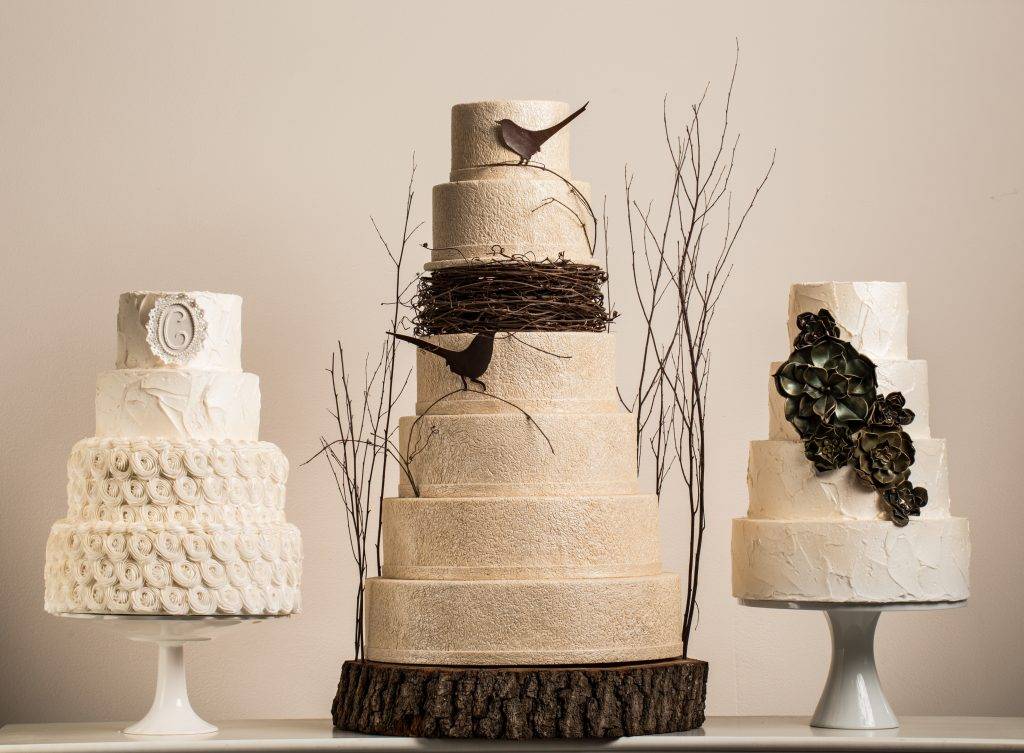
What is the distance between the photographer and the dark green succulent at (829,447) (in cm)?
261

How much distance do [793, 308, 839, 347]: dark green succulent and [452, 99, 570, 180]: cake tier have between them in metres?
0.53

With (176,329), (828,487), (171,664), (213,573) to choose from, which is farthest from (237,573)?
(828,487)

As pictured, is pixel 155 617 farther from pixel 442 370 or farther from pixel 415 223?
pixel 415 223

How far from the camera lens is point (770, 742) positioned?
8.33 ft

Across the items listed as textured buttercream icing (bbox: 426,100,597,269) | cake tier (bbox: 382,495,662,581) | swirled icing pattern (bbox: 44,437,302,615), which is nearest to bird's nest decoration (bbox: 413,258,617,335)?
textured buttercream icing (bbox: 426,100,597,269)

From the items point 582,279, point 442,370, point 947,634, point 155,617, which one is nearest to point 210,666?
point 155,617

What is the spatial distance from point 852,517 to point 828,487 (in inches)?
2.7

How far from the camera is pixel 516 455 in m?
2.56

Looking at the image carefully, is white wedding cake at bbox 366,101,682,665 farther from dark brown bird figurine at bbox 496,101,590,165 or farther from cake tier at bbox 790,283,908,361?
cake tier at bbox 790,283,908,361

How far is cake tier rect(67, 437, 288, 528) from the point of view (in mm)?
2496

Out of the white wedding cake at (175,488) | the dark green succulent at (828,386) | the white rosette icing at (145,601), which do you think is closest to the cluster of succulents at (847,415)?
the dark green succulent at (828,386)

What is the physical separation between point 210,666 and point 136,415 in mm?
843

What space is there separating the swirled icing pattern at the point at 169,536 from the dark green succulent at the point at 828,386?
95 cm

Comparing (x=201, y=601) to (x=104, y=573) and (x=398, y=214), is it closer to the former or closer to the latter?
(x=104, y=573)
